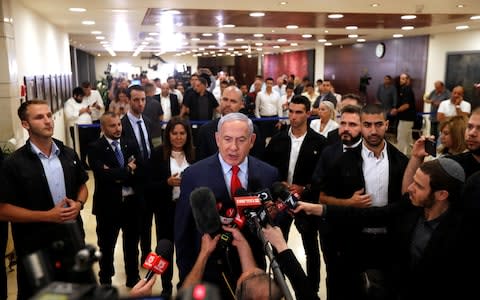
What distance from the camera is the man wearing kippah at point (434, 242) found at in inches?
76.2

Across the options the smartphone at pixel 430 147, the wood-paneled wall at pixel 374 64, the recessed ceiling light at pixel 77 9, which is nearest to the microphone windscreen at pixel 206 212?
the smartphone at pixel 430 147

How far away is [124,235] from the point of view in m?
4.09

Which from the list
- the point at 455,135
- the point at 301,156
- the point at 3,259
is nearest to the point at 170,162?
the point at 301,156

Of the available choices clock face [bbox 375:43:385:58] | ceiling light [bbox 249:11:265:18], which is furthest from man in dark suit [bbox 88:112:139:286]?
clock face [bbox 375:43:385:58]

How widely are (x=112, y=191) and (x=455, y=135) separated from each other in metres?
2.81

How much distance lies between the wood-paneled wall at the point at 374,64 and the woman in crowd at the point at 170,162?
10811 mm

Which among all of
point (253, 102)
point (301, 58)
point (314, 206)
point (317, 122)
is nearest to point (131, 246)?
point (314, 206)

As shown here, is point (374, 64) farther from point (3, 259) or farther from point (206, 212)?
point (206, 212)

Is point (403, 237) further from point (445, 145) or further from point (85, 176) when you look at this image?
point (85, 176)

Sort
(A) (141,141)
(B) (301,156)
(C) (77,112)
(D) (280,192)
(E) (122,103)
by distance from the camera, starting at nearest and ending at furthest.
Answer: (D) (280,192)
(B) (301,156)
(A) (141,141)
(E) (122,103)
(C) (77,112)

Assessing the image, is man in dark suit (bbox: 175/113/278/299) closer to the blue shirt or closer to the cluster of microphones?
the cluster of microphones

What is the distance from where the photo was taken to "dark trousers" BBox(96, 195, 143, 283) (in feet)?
12.9

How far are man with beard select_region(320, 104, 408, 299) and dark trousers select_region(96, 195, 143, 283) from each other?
1836 millimetres

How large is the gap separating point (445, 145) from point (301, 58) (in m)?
18.1
